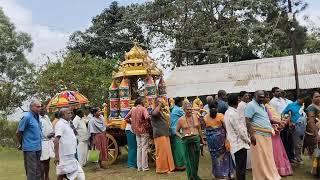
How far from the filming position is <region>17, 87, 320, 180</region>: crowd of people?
791 cm

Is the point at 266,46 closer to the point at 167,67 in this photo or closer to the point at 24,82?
the point at 167,67

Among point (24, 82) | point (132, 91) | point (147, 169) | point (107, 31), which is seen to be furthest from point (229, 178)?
point (107, 31)

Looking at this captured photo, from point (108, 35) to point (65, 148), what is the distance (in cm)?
3025

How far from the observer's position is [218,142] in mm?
8656

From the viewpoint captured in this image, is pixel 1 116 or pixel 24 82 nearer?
pixel 1 116

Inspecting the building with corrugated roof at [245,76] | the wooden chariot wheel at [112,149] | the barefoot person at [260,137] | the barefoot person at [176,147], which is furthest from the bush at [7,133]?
the barefoot person at [260,137]

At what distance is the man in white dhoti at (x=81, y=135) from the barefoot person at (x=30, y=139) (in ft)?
12.4

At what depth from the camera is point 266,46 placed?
106 ft

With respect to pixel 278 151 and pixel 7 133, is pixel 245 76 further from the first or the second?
pixel 278 151

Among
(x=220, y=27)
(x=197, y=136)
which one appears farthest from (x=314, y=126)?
(x=220, y=27)

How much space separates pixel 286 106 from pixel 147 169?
137 inches

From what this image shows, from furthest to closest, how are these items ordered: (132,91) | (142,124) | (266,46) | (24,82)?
(266,46) → (24,82) → (132,91) → (142,124)

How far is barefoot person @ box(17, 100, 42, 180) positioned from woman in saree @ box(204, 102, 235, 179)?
2955mm

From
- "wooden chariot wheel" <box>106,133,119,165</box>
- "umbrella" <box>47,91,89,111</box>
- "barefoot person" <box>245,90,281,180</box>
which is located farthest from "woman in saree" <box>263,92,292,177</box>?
"umbrella" <box>47,91,89,111</box>
